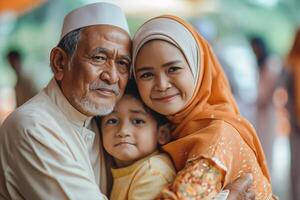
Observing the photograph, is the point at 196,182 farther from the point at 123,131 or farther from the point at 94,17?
the point at 94,17

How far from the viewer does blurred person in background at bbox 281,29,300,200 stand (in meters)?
6.43

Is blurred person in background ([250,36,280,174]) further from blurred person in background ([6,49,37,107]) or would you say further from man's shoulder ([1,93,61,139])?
man's shoulder ([1,93,61,139])

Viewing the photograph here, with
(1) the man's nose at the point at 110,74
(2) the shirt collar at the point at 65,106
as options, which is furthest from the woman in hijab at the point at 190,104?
(2) the shirt collar at the point at 65,106

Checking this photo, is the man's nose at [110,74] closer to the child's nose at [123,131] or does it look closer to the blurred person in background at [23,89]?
the child's nose at [123,131]

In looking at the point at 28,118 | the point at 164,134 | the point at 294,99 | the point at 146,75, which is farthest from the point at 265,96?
the point at 28,118

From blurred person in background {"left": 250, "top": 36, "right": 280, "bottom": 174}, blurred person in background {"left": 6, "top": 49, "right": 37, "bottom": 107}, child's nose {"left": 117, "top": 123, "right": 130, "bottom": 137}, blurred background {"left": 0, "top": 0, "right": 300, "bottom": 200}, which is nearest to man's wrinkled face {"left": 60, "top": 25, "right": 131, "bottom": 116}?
child's nose {"left": 117, "top": 123, "right": 130, "bottom": 137}

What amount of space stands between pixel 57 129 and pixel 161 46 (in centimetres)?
60

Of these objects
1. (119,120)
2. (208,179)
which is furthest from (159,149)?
(208,179)

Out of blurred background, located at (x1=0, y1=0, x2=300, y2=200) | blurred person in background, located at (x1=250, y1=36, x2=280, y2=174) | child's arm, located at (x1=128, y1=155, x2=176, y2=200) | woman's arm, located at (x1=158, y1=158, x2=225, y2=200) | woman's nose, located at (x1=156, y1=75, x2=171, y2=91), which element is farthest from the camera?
blurred background, located at (x1=0, y1=0, x2=300, y2=200)

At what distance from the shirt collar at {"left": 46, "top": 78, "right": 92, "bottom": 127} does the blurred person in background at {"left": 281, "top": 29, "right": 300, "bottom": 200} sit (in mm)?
4161

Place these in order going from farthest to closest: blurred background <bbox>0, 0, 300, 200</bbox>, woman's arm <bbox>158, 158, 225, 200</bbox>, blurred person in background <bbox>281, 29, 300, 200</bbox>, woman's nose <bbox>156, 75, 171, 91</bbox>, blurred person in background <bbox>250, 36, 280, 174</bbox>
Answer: blurred background <bbox>0, 0, 300, 200</bbox> → blurred person in background <bbox>250, 36, 280, 174</bbox> → blurred person in background <bbox>281, 29, 300, 200</bbox> → woman's nose <bbox>156, 75, 171, 91</bbox> → woman's arm <bbox>158, 158, 225, 200</bbox>

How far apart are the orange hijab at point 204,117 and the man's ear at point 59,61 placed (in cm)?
34

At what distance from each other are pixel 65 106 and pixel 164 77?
48cm

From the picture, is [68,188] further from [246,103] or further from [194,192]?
[246,103]
